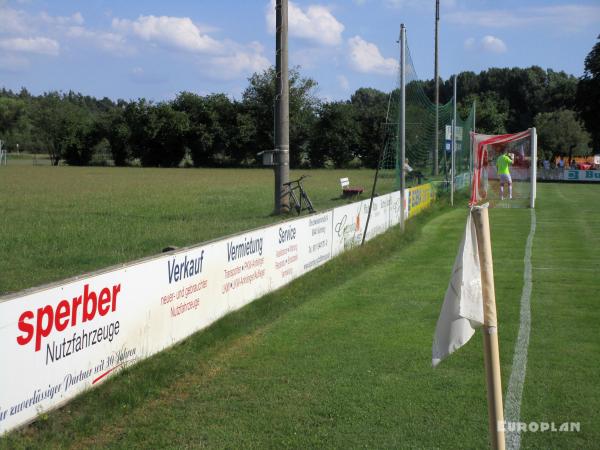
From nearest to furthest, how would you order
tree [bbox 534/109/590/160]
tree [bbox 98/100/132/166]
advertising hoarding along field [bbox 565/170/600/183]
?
advertising hoarding along field [bbox 565/170/600/183] < tree [bbox 534/109/590/160] < tree [bbox 98/100/132/166]

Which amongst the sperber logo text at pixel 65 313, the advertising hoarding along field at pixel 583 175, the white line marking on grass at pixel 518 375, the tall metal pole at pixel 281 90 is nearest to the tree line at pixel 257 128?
the advertising hoarding along field at pixel 583 175

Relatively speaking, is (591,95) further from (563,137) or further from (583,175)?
(583,175)

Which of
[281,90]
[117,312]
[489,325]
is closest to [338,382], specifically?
[117,312]

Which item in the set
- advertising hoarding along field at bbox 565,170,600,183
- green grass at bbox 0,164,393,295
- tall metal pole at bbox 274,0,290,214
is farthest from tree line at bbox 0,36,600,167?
tall metal pole at bbox 274,0,290,214

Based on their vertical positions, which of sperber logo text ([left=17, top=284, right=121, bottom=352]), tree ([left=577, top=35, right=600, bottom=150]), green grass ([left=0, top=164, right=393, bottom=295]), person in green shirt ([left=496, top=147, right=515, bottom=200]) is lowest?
green grass ([left=0, top=164, right=393, bottom=295])

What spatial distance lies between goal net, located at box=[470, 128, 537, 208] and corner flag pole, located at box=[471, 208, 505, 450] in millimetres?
11481

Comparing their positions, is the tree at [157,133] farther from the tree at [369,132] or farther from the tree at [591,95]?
the tree at [591,95]

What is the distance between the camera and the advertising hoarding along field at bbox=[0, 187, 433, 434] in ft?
18.4

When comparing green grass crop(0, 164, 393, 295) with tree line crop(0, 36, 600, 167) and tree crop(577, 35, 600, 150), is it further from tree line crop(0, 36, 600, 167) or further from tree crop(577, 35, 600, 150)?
tree crop(577, 35, 600, 150)

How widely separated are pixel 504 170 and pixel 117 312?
11.9 m

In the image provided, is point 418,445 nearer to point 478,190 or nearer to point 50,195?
point 478,190

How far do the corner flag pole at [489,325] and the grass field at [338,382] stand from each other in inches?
71.7

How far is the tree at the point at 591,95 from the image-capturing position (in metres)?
76.3

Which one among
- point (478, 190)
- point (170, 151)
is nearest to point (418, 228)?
point (478, 190)
